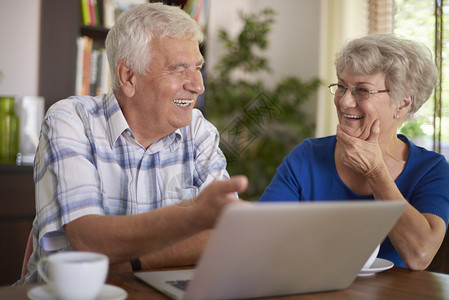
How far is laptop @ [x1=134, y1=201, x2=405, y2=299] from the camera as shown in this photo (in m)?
0.76

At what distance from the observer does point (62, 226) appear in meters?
1.25

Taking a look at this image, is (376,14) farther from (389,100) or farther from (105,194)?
(105,194)

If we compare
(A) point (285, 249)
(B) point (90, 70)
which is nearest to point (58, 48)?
(B) point (90, 70)

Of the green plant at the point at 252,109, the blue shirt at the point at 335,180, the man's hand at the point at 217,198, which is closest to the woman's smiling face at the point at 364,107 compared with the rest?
the blue shirt at the point at 335,180

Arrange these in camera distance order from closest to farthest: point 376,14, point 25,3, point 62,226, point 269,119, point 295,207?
point 295,207, point 62,226, point 25,3, point 376,14, point 269,119

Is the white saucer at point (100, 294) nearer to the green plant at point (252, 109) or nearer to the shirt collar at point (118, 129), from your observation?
the shirt collar at point (118, 129)

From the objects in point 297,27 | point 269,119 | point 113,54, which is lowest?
point 269,119

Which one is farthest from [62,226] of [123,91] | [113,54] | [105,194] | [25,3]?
[25,3]

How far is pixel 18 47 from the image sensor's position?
120 inches

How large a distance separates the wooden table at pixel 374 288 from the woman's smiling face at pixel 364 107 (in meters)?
0.69

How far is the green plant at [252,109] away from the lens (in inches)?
158

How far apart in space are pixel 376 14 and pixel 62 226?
3.26 meters

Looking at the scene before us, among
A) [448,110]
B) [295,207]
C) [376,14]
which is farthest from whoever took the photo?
[376,14]

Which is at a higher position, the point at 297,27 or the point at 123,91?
the point at 297,27
